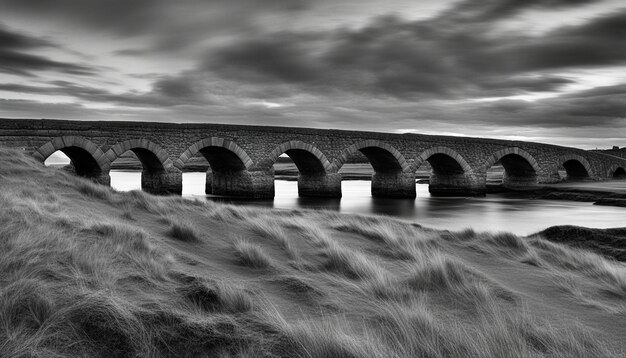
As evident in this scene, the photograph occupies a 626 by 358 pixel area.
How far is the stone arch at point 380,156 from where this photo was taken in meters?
28.2

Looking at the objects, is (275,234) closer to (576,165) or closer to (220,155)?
(220,155)

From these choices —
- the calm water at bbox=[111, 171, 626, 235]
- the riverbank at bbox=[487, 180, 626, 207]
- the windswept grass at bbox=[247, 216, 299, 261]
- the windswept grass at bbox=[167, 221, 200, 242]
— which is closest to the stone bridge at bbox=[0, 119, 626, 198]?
the calm water at bbox=[111, 171, 626, 235]

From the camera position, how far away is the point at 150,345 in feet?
9.18

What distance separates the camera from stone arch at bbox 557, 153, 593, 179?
1504 inches

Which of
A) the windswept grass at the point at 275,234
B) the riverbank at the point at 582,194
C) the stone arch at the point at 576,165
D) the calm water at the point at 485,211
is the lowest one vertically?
the calm water at the point at 485,211

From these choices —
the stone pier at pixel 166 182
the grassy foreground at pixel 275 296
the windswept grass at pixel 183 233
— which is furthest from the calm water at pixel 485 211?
the windswept grass at pixel 183 233

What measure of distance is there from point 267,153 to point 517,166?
72.0ft

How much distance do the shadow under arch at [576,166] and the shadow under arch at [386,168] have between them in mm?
15208

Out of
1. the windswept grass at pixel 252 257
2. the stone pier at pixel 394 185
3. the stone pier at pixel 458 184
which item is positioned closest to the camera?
the windswept grass at pixel 252 257

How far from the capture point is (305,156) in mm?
28562

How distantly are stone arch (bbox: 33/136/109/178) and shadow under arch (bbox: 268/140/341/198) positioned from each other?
8.41 metres

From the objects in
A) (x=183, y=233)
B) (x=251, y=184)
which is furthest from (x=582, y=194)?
(x=183, y=233)

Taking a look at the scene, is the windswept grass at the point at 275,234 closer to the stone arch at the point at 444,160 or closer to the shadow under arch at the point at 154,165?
the shadow under arch at the point at 154,165

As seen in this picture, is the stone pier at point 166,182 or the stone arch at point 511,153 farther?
the stone arch at point 511,153
